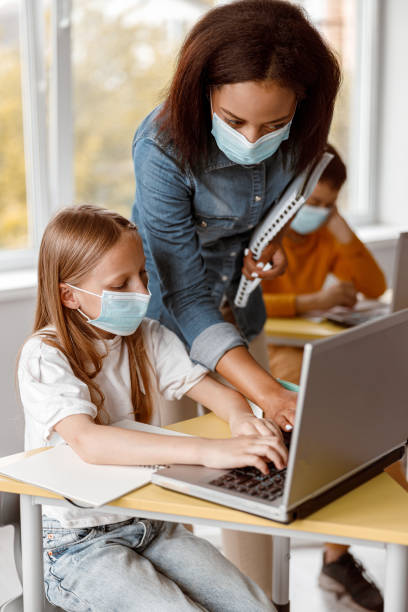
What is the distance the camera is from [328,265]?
113 inches

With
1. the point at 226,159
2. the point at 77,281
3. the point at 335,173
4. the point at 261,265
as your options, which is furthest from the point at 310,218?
the point at 77,281

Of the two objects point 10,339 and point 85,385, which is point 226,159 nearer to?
point 85,385

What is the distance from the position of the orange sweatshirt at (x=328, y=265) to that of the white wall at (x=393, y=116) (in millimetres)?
1576

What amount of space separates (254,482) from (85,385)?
1.28 feet

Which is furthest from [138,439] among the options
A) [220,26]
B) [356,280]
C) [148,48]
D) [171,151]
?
[148,48]

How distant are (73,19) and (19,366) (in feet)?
6.86

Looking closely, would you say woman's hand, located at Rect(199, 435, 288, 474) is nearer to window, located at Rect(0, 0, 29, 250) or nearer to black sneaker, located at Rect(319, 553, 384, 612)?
black sneaker, located at Rect(319, 553, 384, 612)

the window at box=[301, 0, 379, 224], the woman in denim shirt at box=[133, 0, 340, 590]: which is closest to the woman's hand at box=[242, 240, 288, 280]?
the woman in denim shirt at box=[133, 0, 340, 590]

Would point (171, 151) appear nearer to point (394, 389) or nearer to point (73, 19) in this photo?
point (394, 389)

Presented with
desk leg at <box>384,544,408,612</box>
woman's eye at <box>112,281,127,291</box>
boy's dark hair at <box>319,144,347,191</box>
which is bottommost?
desk leg at <box>384,544,408,612</box>

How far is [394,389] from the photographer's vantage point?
1.12 metres

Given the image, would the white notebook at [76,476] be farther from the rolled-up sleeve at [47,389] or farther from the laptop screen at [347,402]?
the laptop screen at [347,402]

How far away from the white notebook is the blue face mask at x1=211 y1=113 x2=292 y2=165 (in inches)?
23.8

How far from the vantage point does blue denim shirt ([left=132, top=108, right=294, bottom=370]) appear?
5.07 ft
